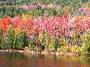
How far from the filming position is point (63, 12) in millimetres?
143625

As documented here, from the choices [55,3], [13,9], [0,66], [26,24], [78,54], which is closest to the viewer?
[0,66]

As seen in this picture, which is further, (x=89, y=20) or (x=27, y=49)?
(x=89, y=20)

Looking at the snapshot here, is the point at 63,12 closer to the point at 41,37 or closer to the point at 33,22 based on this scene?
the point at 33,22

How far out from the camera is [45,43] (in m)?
94.7

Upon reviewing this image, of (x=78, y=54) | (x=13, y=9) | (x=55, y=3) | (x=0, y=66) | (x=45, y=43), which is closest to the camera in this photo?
(x=0, y=66)

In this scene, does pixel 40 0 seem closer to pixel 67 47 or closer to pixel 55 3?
pixel 55 3

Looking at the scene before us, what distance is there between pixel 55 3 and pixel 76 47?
76.5m

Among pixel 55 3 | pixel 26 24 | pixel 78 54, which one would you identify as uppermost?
pixel 55 3

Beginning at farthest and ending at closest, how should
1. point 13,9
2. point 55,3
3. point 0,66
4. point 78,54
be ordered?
point 55,3 → point 13,9 → point 78,54 → point 0,66

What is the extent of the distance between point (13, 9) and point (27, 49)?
50.7m

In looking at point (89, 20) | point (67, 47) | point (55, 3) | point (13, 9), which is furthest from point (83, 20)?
point (55, 3)

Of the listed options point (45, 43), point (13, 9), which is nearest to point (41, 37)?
point (45, 43)

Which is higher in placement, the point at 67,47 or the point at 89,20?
the point at 89,20

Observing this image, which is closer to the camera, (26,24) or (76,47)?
(76,47)
